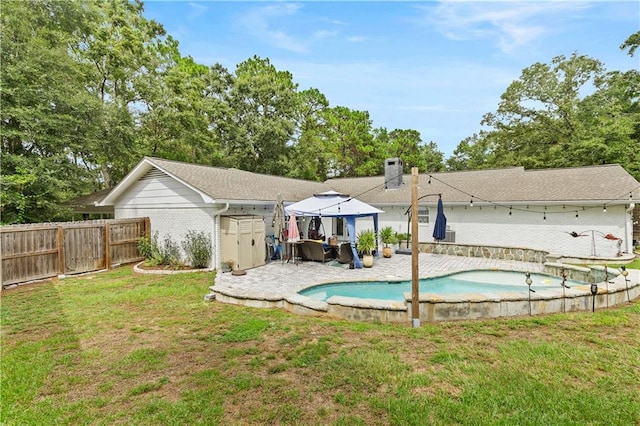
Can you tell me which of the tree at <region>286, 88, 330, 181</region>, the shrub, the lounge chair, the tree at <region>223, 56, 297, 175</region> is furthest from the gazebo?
the tree at <region>286, 88, 330, 181</region>

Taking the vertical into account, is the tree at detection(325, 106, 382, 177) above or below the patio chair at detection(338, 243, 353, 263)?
above

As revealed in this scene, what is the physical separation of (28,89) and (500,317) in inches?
727

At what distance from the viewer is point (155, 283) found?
29.0 ft

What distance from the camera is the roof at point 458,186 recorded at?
11.5 m

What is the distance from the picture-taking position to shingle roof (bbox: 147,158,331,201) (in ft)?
35.4

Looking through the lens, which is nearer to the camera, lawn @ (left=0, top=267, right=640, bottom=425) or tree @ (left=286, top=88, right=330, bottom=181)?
lawn @ (left=0, top=267, right=640, bottom=425)

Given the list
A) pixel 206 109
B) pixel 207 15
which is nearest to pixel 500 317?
pixel 207 15

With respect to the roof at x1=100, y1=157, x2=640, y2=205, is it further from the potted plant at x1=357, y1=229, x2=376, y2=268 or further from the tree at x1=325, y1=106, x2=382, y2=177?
the tree at x1=325, y1=106, x2=382, y2=177

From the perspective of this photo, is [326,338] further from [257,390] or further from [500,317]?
[500,317]

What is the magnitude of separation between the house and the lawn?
5455 mm

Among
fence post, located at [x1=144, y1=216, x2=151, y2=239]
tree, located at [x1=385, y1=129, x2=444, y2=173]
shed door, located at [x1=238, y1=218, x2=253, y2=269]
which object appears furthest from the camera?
tree, located at [x1=385, y1=129, x2=444, y2=173]

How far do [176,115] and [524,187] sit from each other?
22.7 metres

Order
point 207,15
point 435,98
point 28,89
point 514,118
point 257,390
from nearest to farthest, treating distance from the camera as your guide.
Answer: point 257,390, point 207,15, point 28,89, point 435,98, point 514,118

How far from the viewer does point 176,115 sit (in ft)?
72.5
